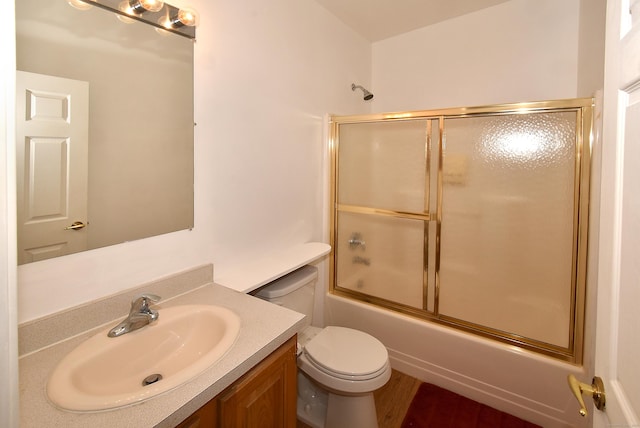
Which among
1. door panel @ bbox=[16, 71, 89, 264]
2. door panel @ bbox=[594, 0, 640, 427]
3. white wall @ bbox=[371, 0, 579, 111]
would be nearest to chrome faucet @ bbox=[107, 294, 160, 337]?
door panel @ bbox=[16, 71, 89, 264]

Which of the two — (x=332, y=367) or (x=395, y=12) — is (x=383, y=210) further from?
(x=395, y=12)

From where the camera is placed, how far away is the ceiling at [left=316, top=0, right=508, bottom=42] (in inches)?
82.7

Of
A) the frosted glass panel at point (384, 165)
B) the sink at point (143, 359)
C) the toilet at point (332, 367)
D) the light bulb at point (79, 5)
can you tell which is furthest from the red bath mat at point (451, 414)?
the light bulb at point (79, 5)

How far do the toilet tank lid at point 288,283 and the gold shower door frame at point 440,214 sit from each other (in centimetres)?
55

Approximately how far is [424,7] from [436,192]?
4.21 feet

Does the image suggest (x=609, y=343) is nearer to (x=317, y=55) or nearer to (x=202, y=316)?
(x=202, y=316)

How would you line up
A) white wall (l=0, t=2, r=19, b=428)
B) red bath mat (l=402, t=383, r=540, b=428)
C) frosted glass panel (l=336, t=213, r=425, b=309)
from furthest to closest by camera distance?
frosted glass panel (l=336, t=213, r=425, b=309), red bath mat (l=402, t=383, r=540, b=428), white wall (l=0, t=2, r=19, b=428)

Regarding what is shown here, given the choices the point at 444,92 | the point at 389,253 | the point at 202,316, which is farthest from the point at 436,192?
the point at 202,316

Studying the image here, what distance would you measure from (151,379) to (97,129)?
0.83 metres

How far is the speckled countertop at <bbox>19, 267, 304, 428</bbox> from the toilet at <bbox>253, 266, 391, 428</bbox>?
1.30 feet

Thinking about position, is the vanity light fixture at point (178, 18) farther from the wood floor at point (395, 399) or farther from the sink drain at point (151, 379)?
the wood floor at point (395, 399)

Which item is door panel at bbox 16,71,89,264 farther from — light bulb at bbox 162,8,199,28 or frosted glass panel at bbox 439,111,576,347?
frosted glass panel at bbox 439,111,576,347

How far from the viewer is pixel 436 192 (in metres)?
1.98

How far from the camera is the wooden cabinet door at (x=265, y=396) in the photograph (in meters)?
0.87
